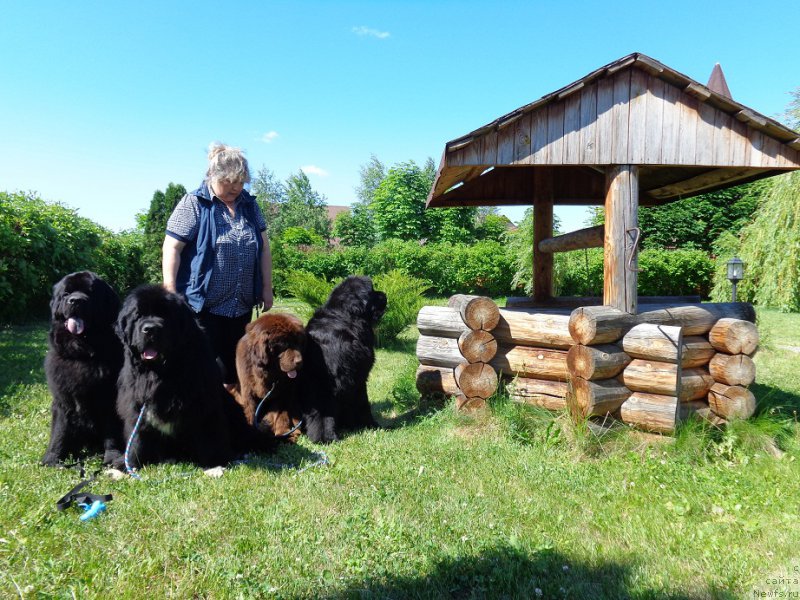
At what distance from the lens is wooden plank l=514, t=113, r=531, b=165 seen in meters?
4.21

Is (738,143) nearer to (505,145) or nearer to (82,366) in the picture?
(505,145)

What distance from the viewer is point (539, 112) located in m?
4.20

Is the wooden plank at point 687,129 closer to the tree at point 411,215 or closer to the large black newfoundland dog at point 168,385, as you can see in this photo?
the large black newfoundland dog at point 168,385

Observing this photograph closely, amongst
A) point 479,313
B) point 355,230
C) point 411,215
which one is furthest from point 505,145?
point 355,230

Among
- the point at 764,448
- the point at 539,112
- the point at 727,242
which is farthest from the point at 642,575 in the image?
the point at 727,242

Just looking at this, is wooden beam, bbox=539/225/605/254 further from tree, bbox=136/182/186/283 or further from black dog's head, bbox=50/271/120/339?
tree, bbox=136/182/186/283

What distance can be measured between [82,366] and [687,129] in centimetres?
509

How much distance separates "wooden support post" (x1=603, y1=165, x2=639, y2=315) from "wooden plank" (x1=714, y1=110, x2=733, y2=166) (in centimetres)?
67

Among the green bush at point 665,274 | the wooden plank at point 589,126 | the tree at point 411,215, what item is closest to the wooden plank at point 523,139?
the wooden plank at point 589,126

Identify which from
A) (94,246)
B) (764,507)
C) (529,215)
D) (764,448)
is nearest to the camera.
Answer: (764,507)

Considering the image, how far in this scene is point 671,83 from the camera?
4.09m

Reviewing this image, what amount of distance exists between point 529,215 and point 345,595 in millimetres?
15254

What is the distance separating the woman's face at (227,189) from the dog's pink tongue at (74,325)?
151 centimetres

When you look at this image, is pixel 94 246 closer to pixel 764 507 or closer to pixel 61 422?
pixel 61 422
